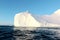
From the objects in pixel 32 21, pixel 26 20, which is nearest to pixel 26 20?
pixel 26 20

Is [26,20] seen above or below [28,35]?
above

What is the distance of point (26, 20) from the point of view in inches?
3147

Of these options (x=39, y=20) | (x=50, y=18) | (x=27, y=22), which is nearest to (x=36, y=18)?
(x=39, y=20)

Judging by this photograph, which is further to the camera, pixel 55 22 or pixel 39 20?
pixel 55 22

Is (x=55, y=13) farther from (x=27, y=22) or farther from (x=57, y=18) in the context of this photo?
(x=27, y=22)

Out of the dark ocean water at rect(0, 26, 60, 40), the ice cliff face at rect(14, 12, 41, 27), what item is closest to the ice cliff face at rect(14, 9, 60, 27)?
the ice cliff face at rect(14, 12, 41, 27)

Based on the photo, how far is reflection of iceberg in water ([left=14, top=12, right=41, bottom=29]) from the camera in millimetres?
75456

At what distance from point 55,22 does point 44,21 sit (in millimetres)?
9158

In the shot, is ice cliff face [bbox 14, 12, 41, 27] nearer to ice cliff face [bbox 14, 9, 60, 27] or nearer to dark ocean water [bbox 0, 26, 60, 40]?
ice cliff face [bbox 14, 9, 60, 27]

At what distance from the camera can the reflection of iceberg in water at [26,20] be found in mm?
75456

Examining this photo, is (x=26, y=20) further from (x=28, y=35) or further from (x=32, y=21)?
(x=28, y=35)

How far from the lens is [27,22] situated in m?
79.8

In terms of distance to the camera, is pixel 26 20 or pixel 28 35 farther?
pixel 26 20

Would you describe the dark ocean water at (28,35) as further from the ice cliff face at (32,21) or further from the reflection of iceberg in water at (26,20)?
the ice cliff face at (32,21)
